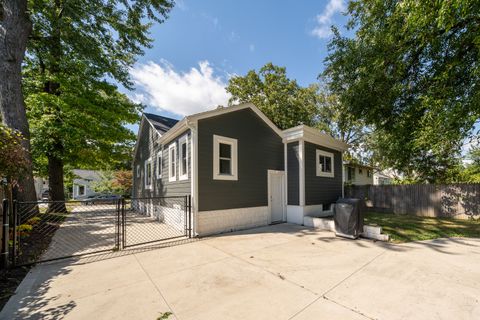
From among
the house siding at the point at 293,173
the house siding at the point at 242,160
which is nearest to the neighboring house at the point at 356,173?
the house siding at the point at 293,173

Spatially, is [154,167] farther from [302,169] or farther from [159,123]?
[302,169]

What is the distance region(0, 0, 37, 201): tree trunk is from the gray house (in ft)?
14.8

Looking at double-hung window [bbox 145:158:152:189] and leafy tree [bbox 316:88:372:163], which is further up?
leafy tree [bbox 316:88:372:163]

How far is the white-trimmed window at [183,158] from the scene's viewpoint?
755 centimetres

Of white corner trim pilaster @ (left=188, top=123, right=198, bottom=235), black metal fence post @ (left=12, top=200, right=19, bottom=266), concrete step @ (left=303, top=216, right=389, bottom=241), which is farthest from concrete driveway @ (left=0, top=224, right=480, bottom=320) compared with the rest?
white corner trim pilaster @ (left=188, top=123, right=198, bottom=235)

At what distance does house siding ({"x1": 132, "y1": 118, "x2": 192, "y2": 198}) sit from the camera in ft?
25.2

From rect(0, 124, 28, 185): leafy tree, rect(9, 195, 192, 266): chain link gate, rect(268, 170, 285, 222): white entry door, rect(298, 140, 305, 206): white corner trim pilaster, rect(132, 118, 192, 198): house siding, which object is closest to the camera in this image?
rect(0, 124, 28, 185): leafy tree

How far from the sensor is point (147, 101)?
15227 mm

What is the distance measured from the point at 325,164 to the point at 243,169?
4.75m

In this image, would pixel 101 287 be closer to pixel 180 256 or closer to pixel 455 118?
pixel 180 256

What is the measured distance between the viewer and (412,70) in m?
9.18

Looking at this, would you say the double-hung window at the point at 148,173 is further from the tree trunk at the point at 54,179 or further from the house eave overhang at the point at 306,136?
the house eave overhang at the point at 306,136

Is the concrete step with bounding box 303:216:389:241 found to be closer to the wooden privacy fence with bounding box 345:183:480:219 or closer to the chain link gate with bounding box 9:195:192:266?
the chain link gate with bounding box 9:195:192:266

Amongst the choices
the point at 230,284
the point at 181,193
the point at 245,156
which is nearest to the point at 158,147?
the point at 181,193
